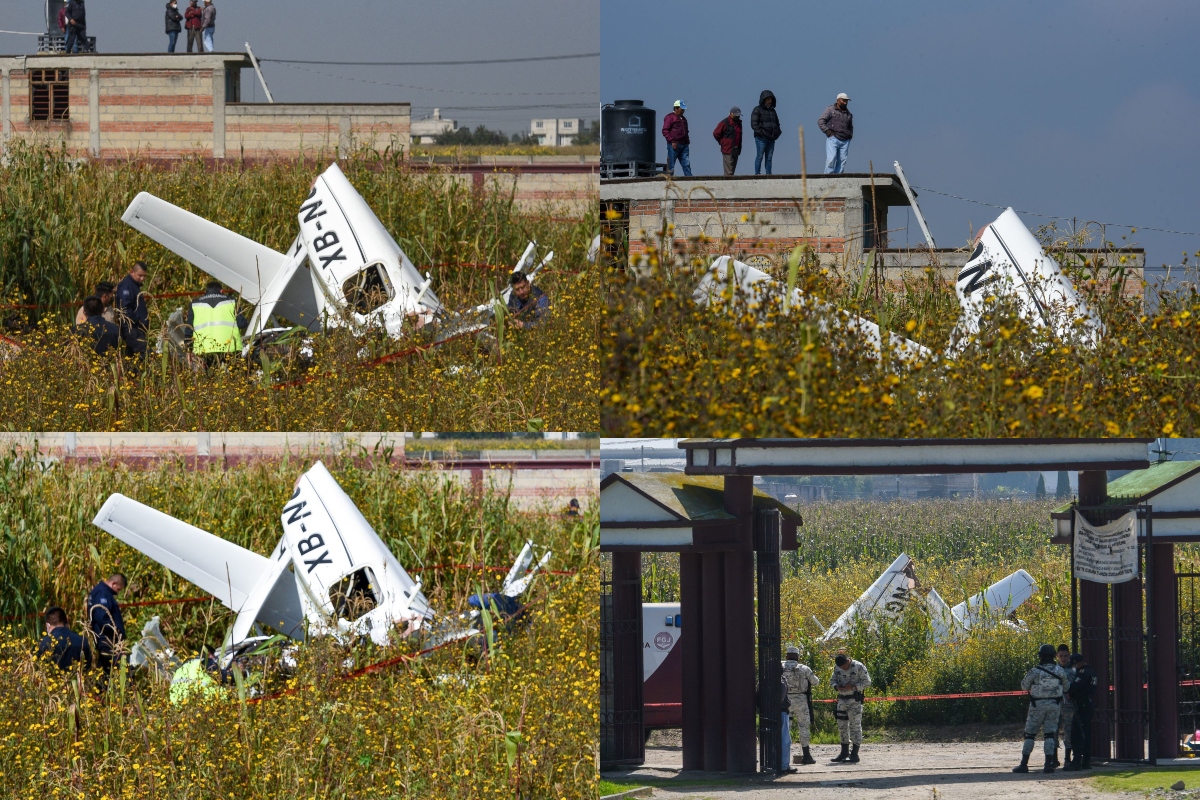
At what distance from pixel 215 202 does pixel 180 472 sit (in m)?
3.63

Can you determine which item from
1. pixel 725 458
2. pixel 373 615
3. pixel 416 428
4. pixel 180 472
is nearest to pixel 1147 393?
pixel 725 458

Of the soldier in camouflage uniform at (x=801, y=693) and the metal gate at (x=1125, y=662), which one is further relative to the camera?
the metal gate at (x=1125, y=662)

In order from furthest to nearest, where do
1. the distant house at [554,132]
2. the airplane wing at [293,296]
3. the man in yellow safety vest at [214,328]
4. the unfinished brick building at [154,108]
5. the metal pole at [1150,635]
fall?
the unfinished brick building at [154,108]
the distant house at [554,132]
the airplane wing at [293,296]
the man in yellow safety vest at [214,328]
the metal pole at [1150,635]

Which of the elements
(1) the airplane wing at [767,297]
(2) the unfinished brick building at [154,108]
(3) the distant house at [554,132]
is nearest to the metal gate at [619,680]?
(1) the airplane wing at [767,297]

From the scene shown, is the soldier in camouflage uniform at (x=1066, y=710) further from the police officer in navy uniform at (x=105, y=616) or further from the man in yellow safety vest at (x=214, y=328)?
the man in yellow safety vest at (x=214, y=328)

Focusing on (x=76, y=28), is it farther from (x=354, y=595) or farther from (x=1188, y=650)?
(x=1188, y=650)

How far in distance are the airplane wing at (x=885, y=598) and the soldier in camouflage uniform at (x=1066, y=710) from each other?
73 centimetres

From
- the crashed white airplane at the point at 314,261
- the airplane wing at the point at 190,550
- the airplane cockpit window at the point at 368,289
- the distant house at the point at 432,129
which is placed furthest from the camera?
the distant house at the point at 432,129

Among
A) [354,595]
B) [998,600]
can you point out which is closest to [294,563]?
[354,595]

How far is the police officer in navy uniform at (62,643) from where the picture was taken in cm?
602

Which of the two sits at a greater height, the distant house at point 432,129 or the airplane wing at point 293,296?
the distant house at point 432,129

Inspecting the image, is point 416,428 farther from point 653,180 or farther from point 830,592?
point 830,592

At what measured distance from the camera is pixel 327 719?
5168mm

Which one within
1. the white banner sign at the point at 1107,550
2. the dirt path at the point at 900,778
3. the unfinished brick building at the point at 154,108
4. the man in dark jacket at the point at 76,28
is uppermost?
the man in dark jacket at the point at 76,28
